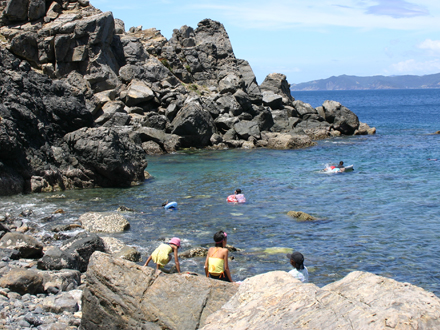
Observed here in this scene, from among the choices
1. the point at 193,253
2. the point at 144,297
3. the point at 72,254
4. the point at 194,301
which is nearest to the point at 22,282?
the point at 72,254

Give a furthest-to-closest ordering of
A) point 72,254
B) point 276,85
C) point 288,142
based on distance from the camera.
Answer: point 276,85, point 288,142, point 72,254

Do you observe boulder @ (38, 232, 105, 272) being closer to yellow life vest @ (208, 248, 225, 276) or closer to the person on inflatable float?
yellow life vest @ (208, 248, 225, 276)

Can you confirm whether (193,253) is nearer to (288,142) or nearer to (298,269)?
(298,269)

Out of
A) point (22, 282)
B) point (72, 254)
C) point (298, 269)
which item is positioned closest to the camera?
point (22, 282)

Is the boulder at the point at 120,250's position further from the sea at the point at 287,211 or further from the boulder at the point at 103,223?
the boulder at the point at 103,223

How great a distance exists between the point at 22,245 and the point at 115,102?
3717cm

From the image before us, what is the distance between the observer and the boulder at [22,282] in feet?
36.9

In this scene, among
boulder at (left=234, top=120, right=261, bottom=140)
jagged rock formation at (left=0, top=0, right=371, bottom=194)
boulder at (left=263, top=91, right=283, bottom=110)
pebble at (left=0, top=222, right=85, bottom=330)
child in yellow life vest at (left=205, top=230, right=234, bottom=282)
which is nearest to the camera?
pebble at (left=0, top=222, right=85, bottom=330)

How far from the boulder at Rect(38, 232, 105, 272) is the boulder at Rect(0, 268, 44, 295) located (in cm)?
220

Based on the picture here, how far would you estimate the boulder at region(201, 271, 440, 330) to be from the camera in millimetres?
6652

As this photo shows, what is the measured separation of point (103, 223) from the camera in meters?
20.3

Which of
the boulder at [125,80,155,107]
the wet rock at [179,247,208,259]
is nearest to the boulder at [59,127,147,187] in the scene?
the wet rock at [179,247,208,259]

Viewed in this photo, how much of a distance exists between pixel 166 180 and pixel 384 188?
1582cm

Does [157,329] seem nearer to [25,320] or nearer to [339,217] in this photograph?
[25,320]
